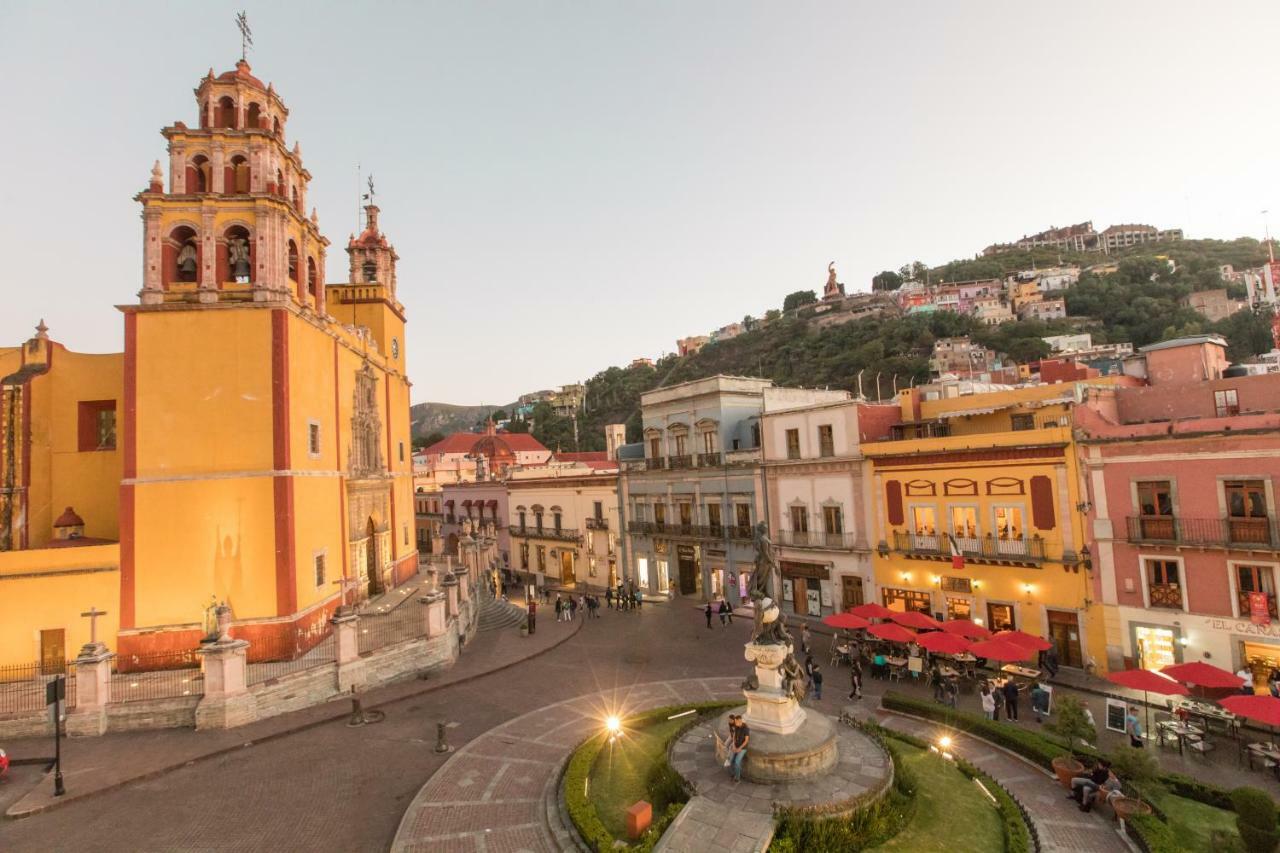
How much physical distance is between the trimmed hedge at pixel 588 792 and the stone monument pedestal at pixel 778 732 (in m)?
1.61

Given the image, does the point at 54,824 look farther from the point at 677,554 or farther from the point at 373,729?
the point at 677,554

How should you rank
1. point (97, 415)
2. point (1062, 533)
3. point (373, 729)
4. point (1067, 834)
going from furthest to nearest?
point (97, 415), point (1062, 533), point (373, 729), point (1067, 834)

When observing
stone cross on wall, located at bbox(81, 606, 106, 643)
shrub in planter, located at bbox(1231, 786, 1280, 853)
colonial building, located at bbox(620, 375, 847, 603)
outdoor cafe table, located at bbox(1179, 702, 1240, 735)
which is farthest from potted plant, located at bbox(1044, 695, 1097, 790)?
stone cross on wall, located at bbox(81, 606, 106, 643)

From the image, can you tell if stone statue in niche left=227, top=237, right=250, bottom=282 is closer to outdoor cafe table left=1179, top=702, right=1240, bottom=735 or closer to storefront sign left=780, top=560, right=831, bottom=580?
storefront sign left=780, top=560, right=831, bottom=580

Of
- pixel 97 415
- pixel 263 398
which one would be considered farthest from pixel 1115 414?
pixel 97 415

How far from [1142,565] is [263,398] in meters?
28.2

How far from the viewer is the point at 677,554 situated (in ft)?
116

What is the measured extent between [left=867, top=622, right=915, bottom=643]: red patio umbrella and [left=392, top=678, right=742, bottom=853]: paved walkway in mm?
4881

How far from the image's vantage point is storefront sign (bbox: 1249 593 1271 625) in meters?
16.8

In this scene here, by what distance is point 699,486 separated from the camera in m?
33.9

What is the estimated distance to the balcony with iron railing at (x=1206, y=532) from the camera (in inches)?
669

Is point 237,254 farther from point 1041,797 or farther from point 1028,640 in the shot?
point 1028,640

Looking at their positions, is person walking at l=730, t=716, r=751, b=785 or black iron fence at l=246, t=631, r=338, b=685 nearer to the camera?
person walking at l=730, t=716, r=751, b=785

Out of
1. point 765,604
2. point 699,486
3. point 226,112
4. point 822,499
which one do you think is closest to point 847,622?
point 822,499
